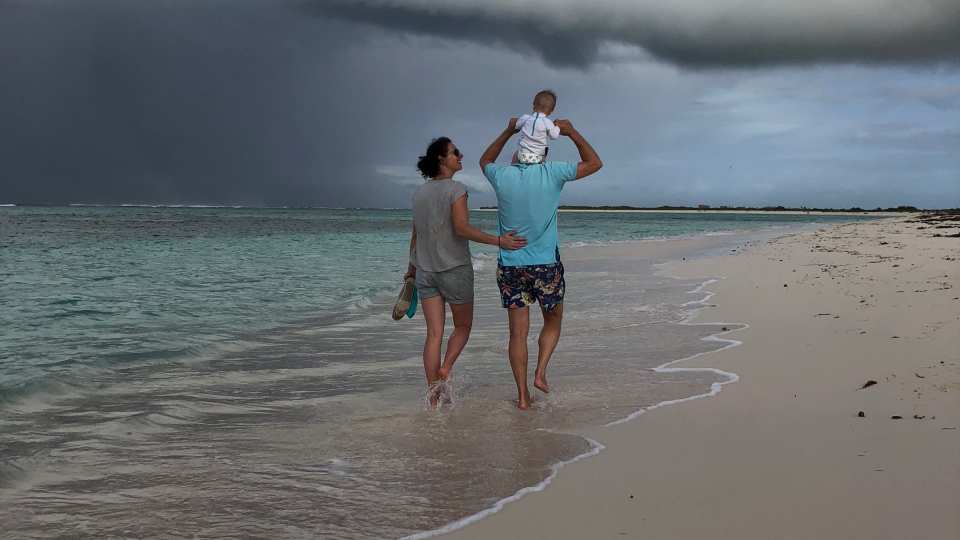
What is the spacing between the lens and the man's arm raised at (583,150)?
5.31 m

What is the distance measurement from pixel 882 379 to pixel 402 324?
19.4 ft

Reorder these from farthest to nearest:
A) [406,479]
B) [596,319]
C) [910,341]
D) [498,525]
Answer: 1. [596,319]
2. [910,341]
3. [406,479]
4. [498,525]

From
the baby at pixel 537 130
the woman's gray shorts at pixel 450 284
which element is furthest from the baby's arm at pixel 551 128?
the woman's gray shorts at pixel 450 284

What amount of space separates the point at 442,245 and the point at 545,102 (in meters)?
1.23

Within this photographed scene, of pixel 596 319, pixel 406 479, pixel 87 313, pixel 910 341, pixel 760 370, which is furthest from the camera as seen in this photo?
pixel 87 313

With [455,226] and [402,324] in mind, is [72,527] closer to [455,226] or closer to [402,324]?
[455,226]

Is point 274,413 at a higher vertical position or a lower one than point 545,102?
lower

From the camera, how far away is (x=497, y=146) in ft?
17.9

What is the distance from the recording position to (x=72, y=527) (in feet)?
10.6

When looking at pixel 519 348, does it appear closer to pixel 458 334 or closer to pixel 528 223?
pixel 458 334

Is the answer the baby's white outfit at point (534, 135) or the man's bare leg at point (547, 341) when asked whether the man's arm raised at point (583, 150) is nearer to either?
the baby's white outfit at point (534, 135)

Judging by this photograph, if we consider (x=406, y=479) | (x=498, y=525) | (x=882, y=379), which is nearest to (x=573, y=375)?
(x=882, y=379)

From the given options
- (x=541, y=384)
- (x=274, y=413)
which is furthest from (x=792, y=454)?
(x=274, y=413)

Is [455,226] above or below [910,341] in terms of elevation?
above
